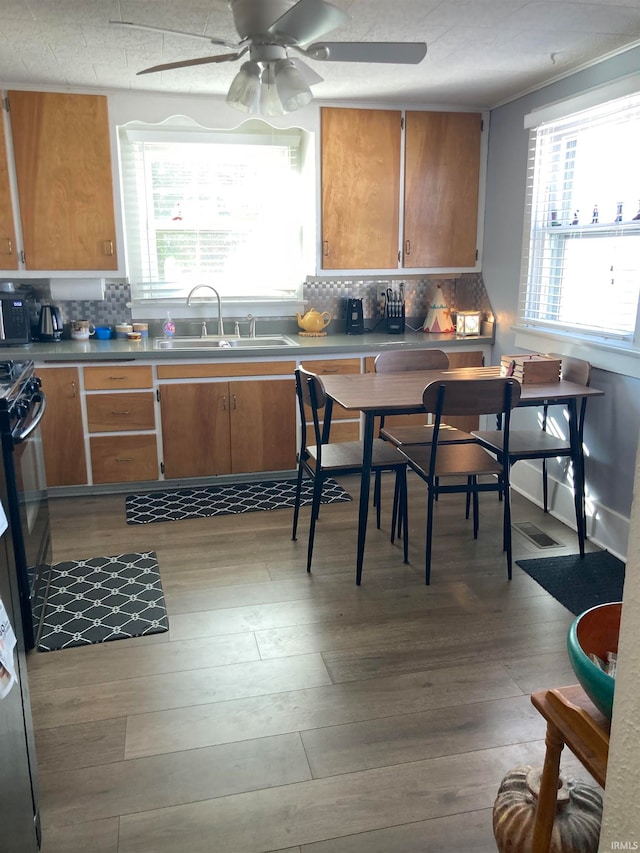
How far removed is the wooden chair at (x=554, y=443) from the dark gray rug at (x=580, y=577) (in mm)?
111

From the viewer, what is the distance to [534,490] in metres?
3.99

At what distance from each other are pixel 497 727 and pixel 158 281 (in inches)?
139

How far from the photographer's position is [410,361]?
148 inches

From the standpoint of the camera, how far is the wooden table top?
A: 287 cm

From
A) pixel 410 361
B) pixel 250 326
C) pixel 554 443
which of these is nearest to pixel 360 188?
pixel 250 326

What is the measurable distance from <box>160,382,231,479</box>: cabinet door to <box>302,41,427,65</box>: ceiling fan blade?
201cm

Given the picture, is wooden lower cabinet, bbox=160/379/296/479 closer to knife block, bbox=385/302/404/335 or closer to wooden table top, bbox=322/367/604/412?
wooden table top, bbox=322/367/604/412

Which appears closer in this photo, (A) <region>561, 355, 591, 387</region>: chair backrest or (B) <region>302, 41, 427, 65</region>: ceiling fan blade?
(B) <region>302, 41, 427, 65</region>: ceiling fan blade

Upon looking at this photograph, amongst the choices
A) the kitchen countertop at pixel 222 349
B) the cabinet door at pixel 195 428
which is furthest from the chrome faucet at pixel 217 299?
the cabinet door at pixel 195 428

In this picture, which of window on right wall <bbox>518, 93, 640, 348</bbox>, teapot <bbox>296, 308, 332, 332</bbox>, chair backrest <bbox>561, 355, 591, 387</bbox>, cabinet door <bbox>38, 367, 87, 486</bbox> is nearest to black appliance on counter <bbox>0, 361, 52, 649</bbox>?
cabinet door <bbox>38, 367, 87, 486</bbox>

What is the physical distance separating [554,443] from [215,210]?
2.70m

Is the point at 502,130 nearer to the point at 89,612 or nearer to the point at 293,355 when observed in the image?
the point at 293,355

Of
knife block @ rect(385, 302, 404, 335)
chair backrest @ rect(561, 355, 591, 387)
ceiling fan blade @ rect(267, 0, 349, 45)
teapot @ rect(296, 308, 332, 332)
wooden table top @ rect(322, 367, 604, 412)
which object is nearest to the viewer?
ceiling fan blade @ rect(267, 0, 349, 45)

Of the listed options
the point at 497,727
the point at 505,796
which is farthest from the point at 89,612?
the point at 505,796
